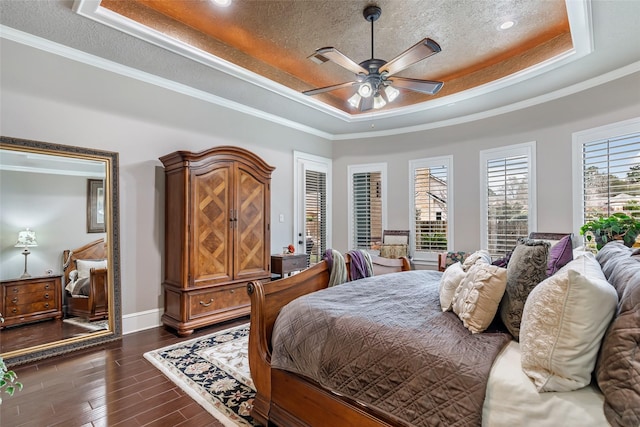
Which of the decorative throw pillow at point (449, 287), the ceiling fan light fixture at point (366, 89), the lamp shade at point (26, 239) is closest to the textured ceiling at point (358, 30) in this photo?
the ceiling fan light fixture at point (366, 89)

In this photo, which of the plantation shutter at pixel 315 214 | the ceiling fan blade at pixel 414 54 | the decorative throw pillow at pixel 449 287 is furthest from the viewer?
the plantation shutter at pixel 315 214

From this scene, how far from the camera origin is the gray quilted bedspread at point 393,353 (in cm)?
124

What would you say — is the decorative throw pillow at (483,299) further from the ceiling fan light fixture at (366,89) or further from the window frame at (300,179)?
the window frame at (300,179)

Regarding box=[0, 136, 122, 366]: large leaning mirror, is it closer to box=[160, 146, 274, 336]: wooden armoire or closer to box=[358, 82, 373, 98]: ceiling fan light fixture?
box=[160, 146, 274, 336]: wooden armoire

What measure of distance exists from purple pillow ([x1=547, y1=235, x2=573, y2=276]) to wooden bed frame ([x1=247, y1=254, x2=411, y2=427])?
124 cm

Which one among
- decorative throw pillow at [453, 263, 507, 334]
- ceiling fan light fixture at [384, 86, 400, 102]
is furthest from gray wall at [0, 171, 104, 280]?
decorative throw pillow at [453, 263, 507, 334]

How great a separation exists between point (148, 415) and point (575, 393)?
2.37 m

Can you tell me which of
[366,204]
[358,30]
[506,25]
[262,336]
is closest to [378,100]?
[358,30]

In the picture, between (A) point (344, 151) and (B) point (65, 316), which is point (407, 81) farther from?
(B) point (65, 316)

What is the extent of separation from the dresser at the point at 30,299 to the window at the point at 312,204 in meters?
3.30

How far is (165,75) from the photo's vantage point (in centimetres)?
384

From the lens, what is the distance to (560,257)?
1.81m

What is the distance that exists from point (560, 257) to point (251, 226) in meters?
3.35

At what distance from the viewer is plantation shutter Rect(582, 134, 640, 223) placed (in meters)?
3.52
